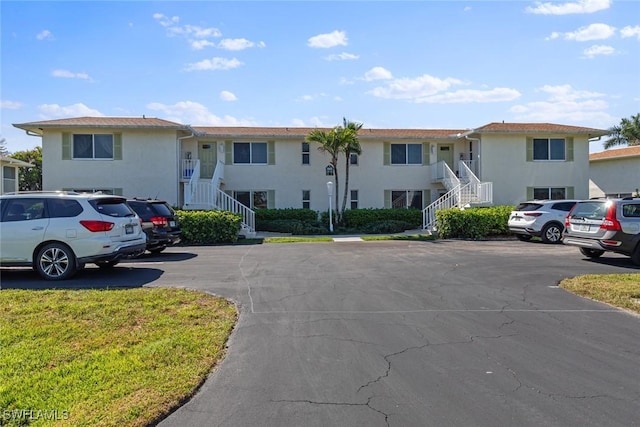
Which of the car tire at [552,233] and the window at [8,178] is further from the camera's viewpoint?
the window at [8,178]

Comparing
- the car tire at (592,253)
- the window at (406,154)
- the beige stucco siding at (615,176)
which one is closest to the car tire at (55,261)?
the car tire at (592,253)

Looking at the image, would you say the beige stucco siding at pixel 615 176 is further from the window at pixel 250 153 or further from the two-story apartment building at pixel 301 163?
the window at pixel 250 153

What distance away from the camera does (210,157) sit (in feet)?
76.9

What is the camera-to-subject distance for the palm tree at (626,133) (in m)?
37.9

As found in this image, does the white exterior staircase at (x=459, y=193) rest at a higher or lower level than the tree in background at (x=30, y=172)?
lower

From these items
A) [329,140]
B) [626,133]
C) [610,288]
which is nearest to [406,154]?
[329,140]

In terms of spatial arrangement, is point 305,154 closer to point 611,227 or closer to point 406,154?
point 406,154

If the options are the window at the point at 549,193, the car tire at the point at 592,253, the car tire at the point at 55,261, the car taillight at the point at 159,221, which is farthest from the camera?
the window at the point at 549,193

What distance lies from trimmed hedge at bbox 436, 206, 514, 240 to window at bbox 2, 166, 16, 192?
22.8 m

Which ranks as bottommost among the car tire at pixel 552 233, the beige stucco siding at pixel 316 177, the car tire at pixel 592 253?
the car tire at pixel 592 253

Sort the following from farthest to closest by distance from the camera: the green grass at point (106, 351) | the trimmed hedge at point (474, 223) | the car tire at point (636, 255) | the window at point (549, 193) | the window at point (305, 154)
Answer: the window at point (305, 154)
the window at point (549, 193)
the trimmed hedge at point (474, 223)
the car tire at point (636, 255)
the green grass at point (106, 351)

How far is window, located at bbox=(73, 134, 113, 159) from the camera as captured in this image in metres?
21.2

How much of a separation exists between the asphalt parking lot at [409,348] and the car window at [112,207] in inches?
50.6

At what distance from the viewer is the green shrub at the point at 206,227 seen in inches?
641
